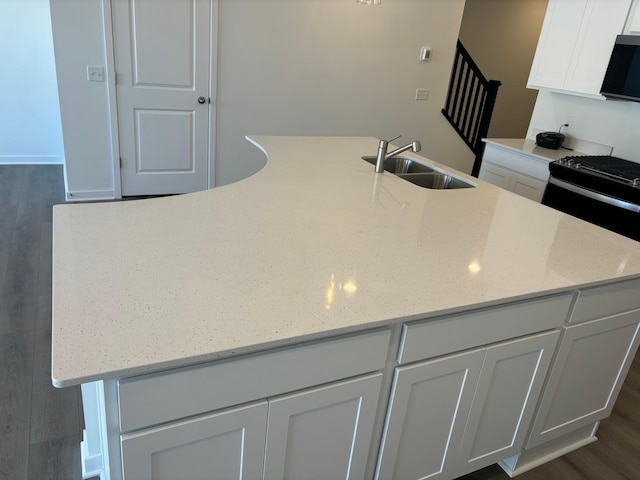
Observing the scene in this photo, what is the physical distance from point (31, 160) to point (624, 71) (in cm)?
566

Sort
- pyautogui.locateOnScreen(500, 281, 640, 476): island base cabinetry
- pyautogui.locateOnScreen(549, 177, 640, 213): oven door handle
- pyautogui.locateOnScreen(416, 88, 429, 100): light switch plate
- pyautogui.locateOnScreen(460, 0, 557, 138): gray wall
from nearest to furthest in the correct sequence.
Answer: pyautogui.locateOnScreen(500, 281, 640, 476): island base cabinetry < pyautogui.locateOnScreen(549, 177, 640, 213): oven door handle < pyautogui.locateOnScreen(416, 88, 429, 100): light switch plate < pyautogui.locateOnScreen(460, 0, 557, 138): gray wall

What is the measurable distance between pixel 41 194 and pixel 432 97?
408 cm

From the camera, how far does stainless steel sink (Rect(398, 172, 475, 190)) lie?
8.77 feet

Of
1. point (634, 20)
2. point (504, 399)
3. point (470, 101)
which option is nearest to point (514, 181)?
point (634, 20)

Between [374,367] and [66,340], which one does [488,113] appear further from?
[66,340]

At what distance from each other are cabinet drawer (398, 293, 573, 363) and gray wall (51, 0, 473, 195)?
3529mm

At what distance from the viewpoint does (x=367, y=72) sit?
4.89 m

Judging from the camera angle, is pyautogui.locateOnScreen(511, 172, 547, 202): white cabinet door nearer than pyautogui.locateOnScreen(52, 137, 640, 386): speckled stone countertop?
No

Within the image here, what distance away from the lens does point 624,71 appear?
123 inches

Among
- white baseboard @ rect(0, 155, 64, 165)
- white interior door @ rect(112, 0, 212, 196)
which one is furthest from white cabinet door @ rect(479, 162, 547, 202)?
white baseboard @ rect(0, 155, 64, 165)

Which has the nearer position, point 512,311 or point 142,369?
point 142,369

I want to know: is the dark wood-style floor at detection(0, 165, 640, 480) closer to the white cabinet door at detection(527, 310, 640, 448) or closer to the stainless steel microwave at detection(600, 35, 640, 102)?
the white cabinet door at detection(527, 310, 640, 448)

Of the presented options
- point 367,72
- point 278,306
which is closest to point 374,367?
point 278,306

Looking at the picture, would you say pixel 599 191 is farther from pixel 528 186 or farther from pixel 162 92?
pixel 162 92
